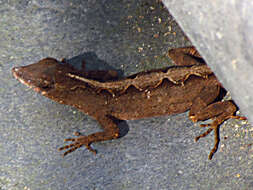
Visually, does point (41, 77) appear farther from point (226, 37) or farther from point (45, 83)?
point (226, 37)

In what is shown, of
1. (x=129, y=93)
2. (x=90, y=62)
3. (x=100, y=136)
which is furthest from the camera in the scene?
(x=90, y=62)

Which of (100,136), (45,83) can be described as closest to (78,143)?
(100,136)

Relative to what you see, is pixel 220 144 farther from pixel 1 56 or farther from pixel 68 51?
pixel 1 56

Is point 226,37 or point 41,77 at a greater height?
point 41,77

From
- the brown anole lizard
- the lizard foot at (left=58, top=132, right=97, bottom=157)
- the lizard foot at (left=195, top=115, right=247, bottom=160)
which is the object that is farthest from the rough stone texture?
the lizard foot at (left=58, top=132, right=97, bottom=157)

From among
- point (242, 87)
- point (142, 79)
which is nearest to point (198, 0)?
point (242, 87)

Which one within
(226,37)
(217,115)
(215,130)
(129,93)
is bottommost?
(215,130)

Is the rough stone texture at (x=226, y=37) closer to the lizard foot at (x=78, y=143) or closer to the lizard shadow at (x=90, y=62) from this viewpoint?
the lizard shadow at (x=90, y=62)
